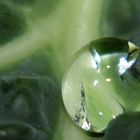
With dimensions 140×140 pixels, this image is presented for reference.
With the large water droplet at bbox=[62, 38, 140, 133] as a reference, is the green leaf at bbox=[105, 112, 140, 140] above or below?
above

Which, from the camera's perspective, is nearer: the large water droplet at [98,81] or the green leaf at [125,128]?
the green leaf at [125,128]

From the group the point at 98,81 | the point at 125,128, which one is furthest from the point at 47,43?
the point at 125,128

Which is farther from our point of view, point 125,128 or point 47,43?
point 47,43

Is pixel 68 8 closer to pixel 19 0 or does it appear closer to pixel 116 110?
pixel 19 0

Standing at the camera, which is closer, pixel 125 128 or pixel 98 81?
pixel 125 128

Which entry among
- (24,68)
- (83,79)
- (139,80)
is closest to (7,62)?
(24,68)

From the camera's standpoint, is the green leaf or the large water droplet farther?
the large water droplet

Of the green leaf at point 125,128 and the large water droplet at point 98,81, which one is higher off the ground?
the green leaf at point 125,128

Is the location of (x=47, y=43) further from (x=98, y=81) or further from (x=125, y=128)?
(x=125, y=128)

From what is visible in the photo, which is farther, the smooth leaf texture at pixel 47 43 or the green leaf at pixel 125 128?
the smooth leaf texture at pixel 47 43
